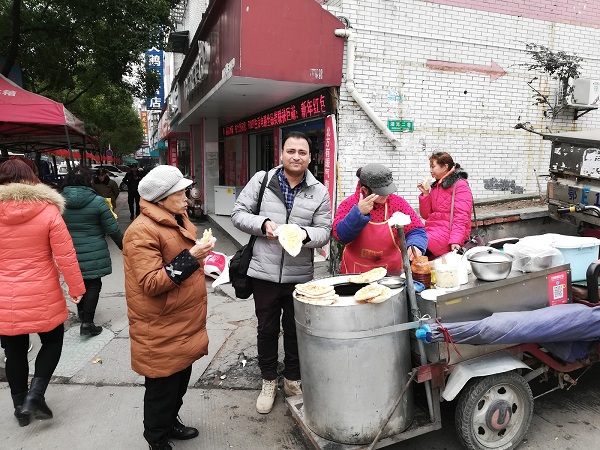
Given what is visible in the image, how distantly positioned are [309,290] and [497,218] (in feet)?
16.1

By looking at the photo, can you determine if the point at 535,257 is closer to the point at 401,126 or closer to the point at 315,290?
the point at 315,290

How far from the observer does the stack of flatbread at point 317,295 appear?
243 cm

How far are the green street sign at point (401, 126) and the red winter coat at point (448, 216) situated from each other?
2928mm

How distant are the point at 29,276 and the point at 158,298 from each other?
4.38 feet

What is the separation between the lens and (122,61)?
10922mm

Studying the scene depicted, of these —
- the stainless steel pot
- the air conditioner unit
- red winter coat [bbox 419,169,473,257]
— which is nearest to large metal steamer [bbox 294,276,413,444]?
the stainless steel pot

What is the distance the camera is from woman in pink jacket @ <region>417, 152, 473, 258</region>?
4.14 metres

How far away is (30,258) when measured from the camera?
10.3ft

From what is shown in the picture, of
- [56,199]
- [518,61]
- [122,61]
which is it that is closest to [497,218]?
[518,61]

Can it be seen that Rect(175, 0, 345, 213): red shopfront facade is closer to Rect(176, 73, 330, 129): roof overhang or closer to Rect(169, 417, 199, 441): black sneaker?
Rect(176, 73, 330, 129): roof overhang

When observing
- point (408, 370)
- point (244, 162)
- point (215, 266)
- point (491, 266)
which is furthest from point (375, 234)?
point (244, 162)

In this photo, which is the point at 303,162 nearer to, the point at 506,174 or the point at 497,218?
the point at 497,218

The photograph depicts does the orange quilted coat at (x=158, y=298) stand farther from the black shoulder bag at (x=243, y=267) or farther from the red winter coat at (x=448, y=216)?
the red winter coat at (x=448, y=216)

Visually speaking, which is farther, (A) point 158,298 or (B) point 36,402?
(B) point 36,402
